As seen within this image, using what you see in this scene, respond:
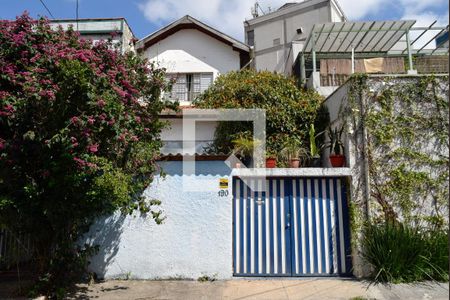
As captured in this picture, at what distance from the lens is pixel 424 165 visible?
28.4ft

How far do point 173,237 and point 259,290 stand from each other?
2243 mm

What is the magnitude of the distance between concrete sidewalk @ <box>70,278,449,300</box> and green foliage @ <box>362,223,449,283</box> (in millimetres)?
247

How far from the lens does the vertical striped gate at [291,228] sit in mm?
8586

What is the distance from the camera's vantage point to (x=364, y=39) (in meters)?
16.9

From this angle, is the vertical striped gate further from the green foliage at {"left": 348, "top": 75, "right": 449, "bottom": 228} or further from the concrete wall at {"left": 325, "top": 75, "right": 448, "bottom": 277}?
the green foliage at {"left": 348, "top": 75, "right": 449, "bottom": 228}

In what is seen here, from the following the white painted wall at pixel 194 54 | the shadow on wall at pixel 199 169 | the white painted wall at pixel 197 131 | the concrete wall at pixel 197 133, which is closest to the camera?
the shadow on wall at pixel 199 169

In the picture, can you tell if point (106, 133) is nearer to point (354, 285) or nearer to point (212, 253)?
point (212, 253)

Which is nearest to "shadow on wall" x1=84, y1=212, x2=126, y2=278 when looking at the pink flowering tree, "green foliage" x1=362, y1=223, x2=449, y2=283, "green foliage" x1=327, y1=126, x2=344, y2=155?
the pink flowering tree

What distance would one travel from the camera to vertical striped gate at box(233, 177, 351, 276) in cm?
859

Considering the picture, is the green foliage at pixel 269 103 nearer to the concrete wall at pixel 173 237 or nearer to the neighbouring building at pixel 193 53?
the concrete wall at pixel 173 237

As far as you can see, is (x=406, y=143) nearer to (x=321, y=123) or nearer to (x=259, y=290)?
(x=321, y=123)

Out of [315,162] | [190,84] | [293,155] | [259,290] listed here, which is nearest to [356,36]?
[190,84]

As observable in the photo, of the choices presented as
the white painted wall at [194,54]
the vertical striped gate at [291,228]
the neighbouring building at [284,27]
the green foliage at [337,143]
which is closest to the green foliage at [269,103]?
the green foliage at [337,143]

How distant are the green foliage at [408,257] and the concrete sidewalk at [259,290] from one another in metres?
0.25
